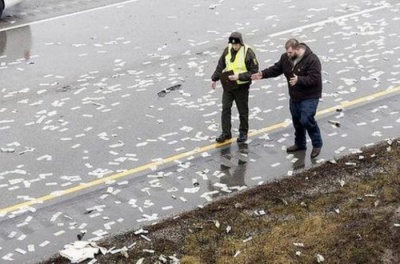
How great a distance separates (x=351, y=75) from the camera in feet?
48.1

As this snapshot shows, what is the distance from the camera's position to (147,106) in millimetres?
13625

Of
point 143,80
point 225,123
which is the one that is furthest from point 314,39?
point 225,123

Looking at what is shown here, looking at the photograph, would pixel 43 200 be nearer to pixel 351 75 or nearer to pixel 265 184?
pixel 265 184

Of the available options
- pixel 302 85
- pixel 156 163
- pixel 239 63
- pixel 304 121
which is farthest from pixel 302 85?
pixel 156 163

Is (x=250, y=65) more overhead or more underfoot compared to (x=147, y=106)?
more overhead

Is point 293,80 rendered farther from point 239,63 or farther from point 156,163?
point 156,163

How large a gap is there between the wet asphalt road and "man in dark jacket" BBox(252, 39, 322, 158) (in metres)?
0.33

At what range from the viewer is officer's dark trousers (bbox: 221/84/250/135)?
39.4 feet

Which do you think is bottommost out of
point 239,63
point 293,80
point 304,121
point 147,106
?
point 147,106

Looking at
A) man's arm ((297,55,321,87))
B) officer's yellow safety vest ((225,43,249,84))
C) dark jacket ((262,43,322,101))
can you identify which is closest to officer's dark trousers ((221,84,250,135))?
officer's yellow safety vest ((225,43,249,84))

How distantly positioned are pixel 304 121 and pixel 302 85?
1.79ft

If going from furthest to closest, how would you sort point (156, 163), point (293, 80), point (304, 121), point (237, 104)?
point (237, 104) < point (156, 163) < point (304, 121) < point (293, 80)

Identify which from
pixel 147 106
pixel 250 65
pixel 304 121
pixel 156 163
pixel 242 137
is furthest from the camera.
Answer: pixel 147 106

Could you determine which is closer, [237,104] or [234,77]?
[234,77]
